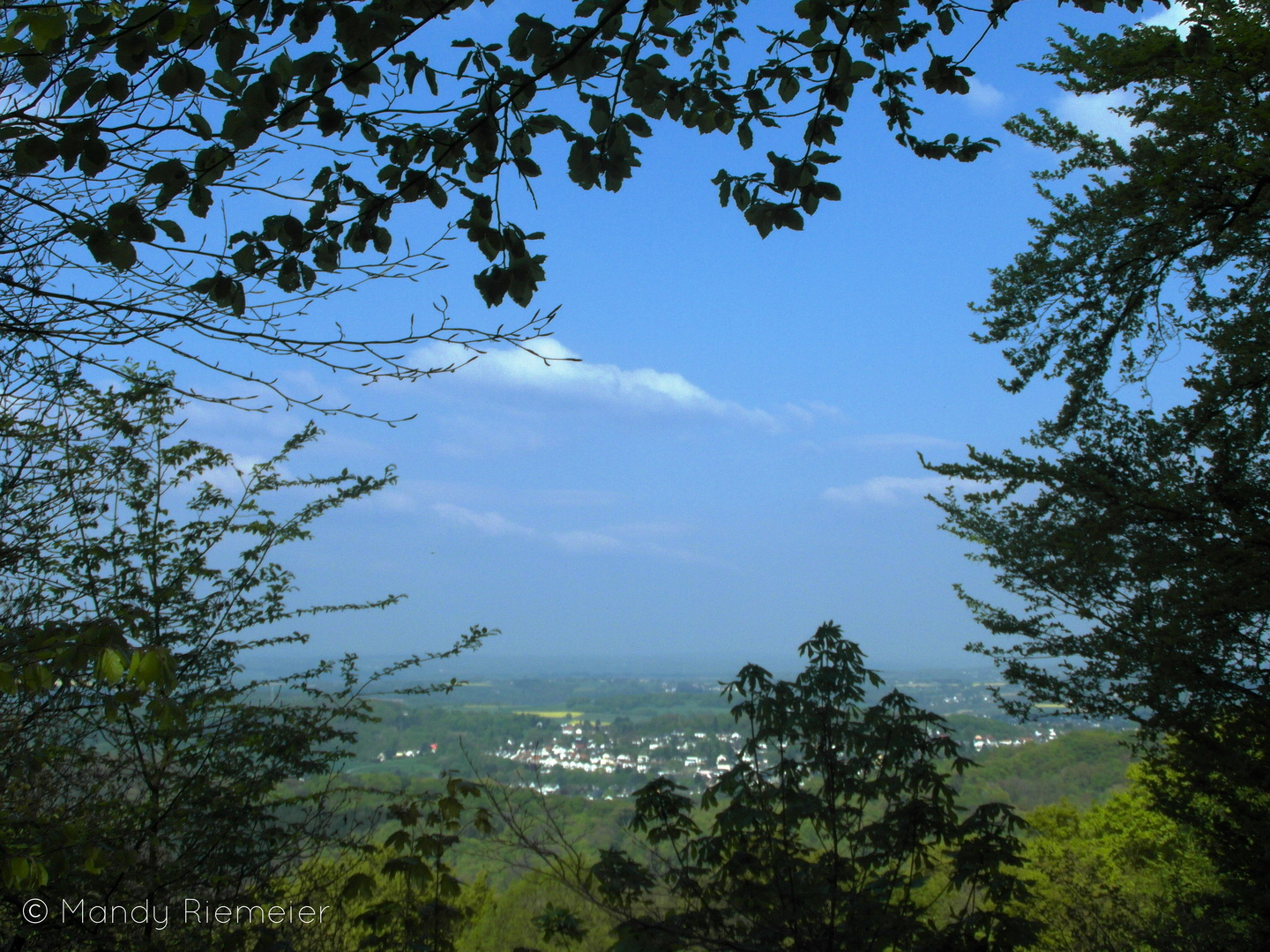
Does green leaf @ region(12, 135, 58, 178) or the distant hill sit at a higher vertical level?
green leaf @ region(12, 135, 58, 178)

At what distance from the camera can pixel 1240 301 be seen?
558 cm

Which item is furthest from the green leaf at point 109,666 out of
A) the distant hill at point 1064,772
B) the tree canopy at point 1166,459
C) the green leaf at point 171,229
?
the distant hill at point 1064,772

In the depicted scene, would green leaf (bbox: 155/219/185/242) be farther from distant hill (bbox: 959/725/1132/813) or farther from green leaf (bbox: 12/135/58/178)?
distant hill (bbox: 959/725/1132/813)

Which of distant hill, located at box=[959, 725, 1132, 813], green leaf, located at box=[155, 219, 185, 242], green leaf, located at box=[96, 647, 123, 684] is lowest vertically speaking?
distant hill, located at box=[959, 725, 1132, 813]

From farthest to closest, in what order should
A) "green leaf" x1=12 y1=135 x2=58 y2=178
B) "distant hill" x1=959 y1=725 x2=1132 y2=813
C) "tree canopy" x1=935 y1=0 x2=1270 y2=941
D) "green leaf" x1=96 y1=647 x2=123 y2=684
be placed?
"distant hill" x1=959 y1=725 x2=1132 y2=813
"tree canopy" x1=935 y1=0 x2=1270 y2=941
"green leaf" x1=12 y1=135 x2=58 y2=178
"green leaf" x1=96 y1=647 x2=123 y2=684

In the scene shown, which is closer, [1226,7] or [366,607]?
[1226,7]

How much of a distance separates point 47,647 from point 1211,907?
6.34 metres

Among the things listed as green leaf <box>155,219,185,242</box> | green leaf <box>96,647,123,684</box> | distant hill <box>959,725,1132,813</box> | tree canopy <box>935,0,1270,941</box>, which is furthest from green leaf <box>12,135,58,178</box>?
distant hill <box>959,725,1132,813</box>

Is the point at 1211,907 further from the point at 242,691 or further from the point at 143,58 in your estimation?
the point at 143,58

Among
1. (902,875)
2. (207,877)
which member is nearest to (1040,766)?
(902,875)

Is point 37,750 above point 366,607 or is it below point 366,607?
below

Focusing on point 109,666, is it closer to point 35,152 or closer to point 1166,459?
point 35,152

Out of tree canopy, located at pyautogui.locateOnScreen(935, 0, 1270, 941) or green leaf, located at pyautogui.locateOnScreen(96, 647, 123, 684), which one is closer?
green leaf, located at pyautogui.locateOnScreen(96, 647, 123, 684)

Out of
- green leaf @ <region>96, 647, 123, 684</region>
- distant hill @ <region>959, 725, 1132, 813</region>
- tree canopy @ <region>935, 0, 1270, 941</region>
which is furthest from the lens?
distant hill @ <region>959, 725, 1132, 813</region>
